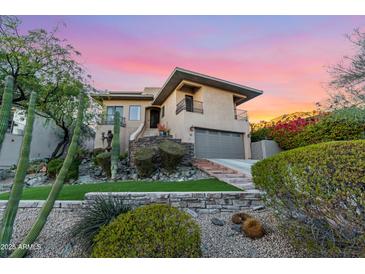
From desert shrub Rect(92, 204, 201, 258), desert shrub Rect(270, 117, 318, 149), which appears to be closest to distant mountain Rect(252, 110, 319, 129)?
desert shrub Rect(270, 117, 318, 149)

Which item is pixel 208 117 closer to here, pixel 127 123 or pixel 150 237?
pixel 127 123

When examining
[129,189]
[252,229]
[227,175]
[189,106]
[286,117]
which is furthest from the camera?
[286,117]

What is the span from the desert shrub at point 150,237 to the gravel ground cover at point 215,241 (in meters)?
0.76

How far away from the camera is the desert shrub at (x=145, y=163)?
29.3 feet

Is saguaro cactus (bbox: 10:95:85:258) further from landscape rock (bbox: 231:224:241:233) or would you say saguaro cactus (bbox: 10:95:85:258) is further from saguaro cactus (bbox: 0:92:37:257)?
landscape rock (bbox: 231:224:241:233)

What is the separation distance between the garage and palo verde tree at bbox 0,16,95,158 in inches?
318

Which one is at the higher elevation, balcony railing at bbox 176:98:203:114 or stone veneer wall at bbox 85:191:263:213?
balcony railing at bbox 176:98:203:114

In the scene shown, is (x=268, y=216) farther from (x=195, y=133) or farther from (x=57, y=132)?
(x=57, y=132)

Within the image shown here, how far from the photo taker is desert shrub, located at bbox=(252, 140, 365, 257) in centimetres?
201

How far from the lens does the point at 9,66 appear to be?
858cm

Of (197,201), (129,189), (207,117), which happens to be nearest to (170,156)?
(129,189)

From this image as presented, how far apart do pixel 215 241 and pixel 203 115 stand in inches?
410

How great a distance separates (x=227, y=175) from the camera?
7656mm
